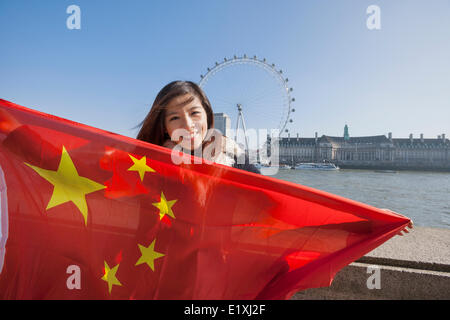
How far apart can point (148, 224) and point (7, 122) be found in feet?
2.46

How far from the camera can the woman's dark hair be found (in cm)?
148

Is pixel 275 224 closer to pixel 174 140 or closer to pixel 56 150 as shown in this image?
pixel 174 140

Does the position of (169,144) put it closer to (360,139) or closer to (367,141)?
(367,141)

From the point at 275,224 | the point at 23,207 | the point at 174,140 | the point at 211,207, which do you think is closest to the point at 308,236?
the point at 275,224

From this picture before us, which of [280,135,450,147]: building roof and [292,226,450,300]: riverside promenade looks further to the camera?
[280,135,450,147]: building roof

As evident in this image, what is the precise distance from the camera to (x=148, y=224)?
1.33m

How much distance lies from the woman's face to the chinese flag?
124 mm

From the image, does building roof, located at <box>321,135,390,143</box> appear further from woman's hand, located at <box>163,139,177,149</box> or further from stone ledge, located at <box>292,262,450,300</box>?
woman's hand, located at <box>163,139,177,149</box>

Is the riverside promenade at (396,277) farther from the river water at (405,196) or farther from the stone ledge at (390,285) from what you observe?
the river water at (405,196)
